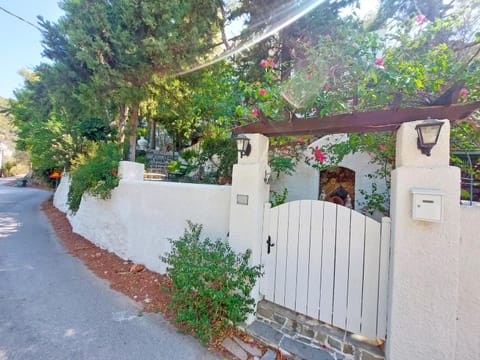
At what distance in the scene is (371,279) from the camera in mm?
2436

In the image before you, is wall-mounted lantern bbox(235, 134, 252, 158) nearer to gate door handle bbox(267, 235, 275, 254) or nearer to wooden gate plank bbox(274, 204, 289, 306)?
wooden gate plank bbox(274, 204, 289, 306)

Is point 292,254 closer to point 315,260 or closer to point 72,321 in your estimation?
point 315,260

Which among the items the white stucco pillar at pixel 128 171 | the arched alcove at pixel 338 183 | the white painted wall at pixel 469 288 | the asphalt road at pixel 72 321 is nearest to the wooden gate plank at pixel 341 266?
the white painted wall at pixel 469 288

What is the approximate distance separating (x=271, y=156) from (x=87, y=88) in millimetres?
5622

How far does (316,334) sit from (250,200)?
176 centimetres

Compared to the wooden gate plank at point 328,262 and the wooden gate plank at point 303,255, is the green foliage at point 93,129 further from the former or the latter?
the wooden gate plank at point 328,262

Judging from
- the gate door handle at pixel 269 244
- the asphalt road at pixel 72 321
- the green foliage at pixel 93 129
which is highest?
the green foliage at pixel 93 129

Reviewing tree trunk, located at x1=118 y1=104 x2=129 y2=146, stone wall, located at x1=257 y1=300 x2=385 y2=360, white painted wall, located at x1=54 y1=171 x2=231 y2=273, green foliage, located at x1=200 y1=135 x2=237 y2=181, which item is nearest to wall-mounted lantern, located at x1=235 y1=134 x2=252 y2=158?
white painted wall, located at x1=54 y1=171 x2=231 y2=273

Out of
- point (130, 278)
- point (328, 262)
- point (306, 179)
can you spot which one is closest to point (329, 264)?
point (328, 262)

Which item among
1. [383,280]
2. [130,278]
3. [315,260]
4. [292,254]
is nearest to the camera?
[383,280]

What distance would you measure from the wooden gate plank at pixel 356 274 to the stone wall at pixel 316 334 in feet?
0.46

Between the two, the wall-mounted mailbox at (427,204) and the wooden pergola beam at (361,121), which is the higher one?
the wooden pergola beam at (361,121)

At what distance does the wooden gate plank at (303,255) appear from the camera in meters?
2.82

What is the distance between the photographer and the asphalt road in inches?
97.4
